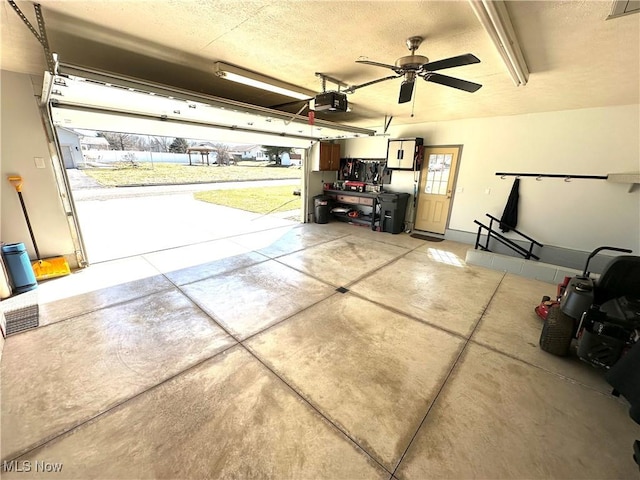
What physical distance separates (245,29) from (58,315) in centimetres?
353

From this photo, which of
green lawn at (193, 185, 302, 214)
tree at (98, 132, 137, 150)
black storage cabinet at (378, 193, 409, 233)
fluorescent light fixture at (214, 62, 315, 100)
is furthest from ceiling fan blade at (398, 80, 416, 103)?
tree at (98, 132, 137, 150)

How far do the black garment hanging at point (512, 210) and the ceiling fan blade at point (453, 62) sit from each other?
415 centimetres

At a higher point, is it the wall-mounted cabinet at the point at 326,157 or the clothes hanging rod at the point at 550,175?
the wall-mounted cabinet at the point at 326,157

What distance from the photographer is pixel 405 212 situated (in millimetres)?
6781

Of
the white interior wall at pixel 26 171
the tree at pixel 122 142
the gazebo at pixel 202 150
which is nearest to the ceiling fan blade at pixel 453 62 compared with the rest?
the white interior wall at pixel 26 171

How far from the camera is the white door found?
19.5 feet

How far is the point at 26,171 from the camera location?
3.39m

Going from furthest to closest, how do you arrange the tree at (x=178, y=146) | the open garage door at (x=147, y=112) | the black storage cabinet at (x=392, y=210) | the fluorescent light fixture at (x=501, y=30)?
the tree at (x=178, y=146)
the black storage cabinet at (x=392, y=210)
the open garage door at (x=147, y=112)
the fluorescent light fixture at (x=501, y=30)

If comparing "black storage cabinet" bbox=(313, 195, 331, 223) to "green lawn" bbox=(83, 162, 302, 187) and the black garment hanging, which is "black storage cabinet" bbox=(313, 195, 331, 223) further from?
"green lawn" bbox=(83, 162, 302, 187)

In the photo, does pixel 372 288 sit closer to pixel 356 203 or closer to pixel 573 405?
pixel 573 405

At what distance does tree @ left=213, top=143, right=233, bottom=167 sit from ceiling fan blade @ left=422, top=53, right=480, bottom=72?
64.3 feet

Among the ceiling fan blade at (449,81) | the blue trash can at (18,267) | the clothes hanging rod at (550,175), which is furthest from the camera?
the clothes hanging rod at (550,175)

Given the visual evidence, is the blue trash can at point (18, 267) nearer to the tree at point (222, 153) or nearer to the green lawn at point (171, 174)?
the green lawn at point (171, 174)

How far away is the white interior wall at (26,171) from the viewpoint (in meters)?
3.17
